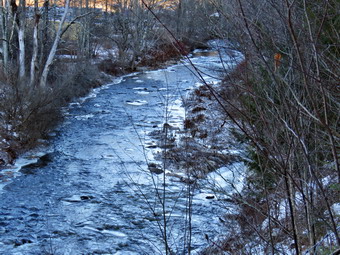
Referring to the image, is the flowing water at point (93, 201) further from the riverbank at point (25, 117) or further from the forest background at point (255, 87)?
the forest background at point (255, 87)

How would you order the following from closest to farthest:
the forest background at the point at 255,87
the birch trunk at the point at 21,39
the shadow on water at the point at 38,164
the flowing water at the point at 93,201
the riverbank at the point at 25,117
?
the forest background at the point at 255,87 → the flowing water at the point at 93,201 → the shadow on water at the point at 38,164 → the riverbank at the point at 25,117 → the birch trunk at the point at 21,39

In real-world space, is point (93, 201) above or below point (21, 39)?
below

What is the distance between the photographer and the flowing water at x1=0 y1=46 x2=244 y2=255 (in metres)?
6.47

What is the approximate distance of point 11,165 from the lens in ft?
32.9

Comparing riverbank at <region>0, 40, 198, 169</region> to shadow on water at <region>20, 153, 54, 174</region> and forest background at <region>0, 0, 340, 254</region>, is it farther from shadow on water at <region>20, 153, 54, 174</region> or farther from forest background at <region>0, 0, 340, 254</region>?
shadow on water at <region>20, 153, 54, 174</region>

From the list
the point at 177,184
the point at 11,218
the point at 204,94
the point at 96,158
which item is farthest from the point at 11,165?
the point at 204,94

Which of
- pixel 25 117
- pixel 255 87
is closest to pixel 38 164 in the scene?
pixel 25 117

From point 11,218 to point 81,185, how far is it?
1.93 meters

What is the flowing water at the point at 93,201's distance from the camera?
647 cm

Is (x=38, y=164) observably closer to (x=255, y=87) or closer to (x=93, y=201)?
(x=93, y=201)

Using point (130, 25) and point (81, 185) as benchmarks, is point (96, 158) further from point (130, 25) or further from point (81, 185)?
point (130, 25)

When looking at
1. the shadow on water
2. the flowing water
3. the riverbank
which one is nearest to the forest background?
the riverbank

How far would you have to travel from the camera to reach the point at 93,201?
809cm

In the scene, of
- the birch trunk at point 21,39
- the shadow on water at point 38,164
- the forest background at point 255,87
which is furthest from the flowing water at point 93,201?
the birch trunk at point 21,39
